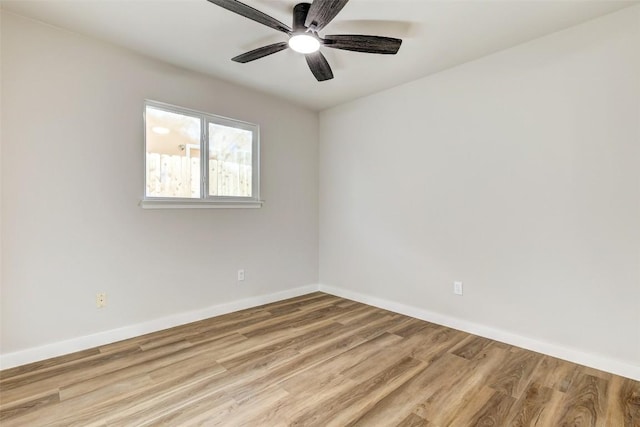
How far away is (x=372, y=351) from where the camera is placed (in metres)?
2.41

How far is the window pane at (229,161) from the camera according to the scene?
320 centimetres

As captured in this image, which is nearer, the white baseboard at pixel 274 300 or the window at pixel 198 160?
the white baseboard at pixel 274 300

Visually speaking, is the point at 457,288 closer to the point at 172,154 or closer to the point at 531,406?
the point at 531,406

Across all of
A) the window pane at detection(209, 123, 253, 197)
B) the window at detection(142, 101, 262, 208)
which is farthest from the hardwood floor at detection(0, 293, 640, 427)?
the window pane at detection(209, 123, 253, 197)

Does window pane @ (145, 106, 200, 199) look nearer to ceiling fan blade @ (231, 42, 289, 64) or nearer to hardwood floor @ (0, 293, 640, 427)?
ceiling fan blade @ (231, 42, 289, 64)

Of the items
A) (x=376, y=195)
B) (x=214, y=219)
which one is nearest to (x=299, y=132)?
(x=376, y=195)

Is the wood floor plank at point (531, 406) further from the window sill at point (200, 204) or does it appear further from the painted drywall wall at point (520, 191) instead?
the window sill at point (200, 204)

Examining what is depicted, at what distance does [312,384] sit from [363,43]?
2.25 metres

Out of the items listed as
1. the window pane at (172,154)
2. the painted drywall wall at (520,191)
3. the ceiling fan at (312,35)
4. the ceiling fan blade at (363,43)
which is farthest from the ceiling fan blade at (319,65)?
the window pane at (172,154)

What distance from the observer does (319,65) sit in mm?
2361

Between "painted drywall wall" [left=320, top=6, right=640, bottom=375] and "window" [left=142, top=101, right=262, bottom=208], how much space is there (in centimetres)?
135

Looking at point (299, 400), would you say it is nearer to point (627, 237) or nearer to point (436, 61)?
point (627, 237)

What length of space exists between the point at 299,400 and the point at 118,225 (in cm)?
201

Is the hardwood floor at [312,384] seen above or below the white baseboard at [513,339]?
below
